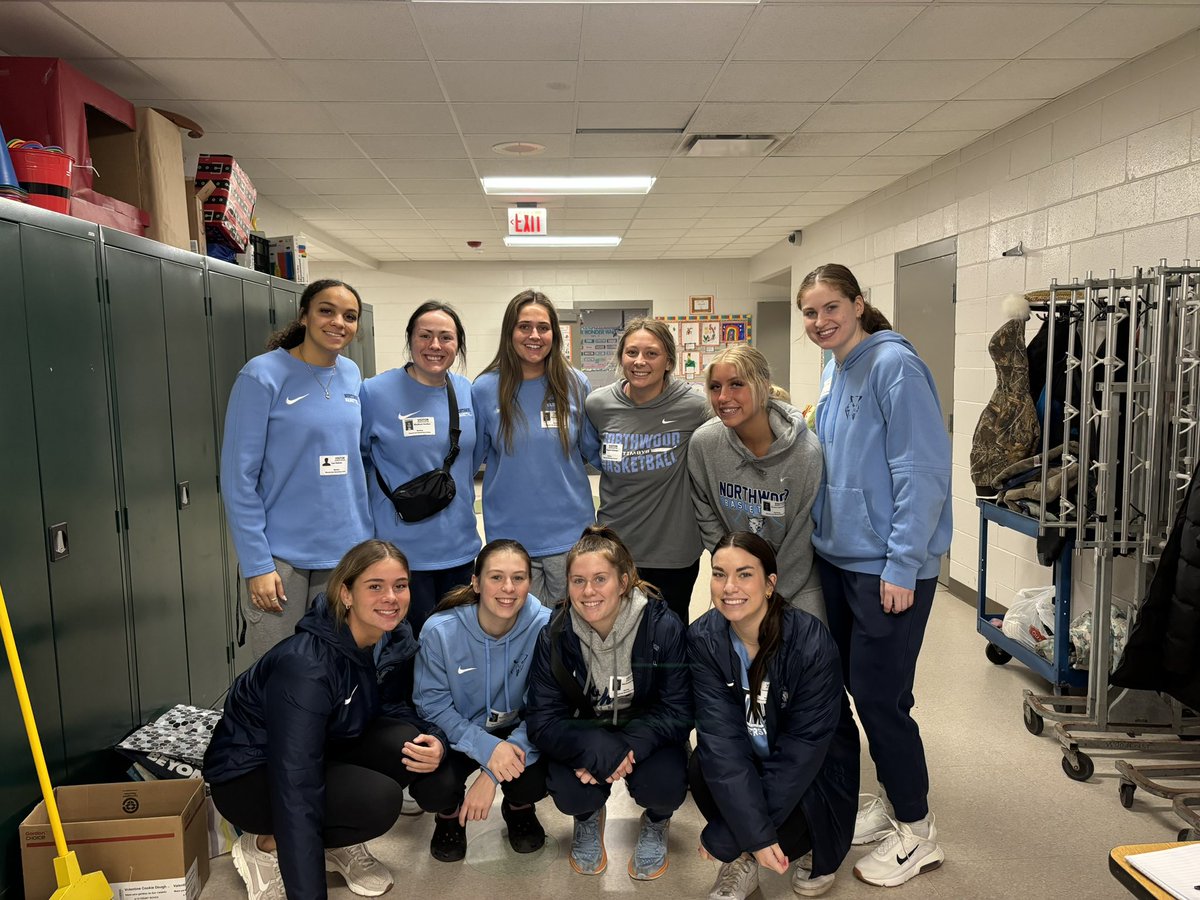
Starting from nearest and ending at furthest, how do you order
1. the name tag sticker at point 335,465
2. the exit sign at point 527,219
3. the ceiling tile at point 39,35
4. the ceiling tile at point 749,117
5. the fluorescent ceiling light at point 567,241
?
the name tag sticker at point 335,465, the ceiling tile at point 39,35, the ceiling tile at point 749,117, the exit sign at point 527,219, the fluorescent ceiling light at point 567,241

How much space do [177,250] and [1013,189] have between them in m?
4.04

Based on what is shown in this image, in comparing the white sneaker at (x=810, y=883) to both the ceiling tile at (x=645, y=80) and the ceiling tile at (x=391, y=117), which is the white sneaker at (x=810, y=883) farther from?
the ceiling tile at (x=391, y=117)

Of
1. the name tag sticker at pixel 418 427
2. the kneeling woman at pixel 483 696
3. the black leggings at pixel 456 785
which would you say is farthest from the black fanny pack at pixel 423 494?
the black leggings at pixel 456 785

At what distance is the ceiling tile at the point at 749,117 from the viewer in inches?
155

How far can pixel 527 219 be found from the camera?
6348 millimetres

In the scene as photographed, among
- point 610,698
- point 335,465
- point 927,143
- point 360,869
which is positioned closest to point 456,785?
point 360,869

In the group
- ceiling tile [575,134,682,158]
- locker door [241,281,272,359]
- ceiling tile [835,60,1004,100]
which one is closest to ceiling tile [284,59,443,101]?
locker door [241,281,272,359]

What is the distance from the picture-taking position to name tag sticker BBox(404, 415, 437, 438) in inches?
105

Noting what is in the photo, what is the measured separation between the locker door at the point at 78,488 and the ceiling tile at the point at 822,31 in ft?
7.84

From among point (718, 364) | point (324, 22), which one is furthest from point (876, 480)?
point (324, 22)

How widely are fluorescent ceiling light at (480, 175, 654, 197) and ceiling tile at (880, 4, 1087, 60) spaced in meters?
2.47

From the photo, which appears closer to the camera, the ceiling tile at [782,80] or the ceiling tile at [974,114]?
the ceiling tile at [782,80]

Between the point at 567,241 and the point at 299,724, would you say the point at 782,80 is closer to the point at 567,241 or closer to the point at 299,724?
the point at 299,724

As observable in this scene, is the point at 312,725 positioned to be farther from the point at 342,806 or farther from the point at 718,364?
the point at 718,364
